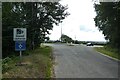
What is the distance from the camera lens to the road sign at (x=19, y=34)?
23328 millimetres

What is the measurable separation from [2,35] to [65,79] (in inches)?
730

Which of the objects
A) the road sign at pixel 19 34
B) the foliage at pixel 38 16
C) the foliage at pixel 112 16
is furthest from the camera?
the foliage at pixel 38 16

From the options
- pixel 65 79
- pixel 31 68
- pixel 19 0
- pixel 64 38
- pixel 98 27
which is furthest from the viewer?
pixel 64 38

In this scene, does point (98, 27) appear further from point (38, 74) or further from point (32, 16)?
point (38, 74)

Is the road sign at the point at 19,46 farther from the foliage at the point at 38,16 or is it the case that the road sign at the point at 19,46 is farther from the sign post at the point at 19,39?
the foliage at the point at 38,16

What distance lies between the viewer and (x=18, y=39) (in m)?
23.3

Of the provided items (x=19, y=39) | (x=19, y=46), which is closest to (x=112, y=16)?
(x=19, y=39)

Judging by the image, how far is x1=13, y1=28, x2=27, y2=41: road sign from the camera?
918 inches

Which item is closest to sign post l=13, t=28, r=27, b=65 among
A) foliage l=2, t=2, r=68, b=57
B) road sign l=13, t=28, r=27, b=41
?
road sign l=13, t=28, r=27, b=41

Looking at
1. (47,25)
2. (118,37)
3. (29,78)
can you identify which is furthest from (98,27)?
(29,78)

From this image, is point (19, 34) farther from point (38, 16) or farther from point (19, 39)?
point (38, 16)

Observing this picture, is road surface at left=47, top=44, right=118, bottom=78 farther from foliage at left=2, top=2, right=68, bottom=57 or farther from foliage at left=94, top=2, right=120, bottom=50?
foliage at left=2, top=2, right=68, bottom=57

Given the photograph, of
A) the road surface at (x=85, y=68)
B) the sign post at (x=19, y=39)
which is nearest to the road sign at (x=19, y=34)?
the sign post at (x=19, y=39)

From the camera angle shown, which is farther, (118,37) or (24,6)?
(24,6)
